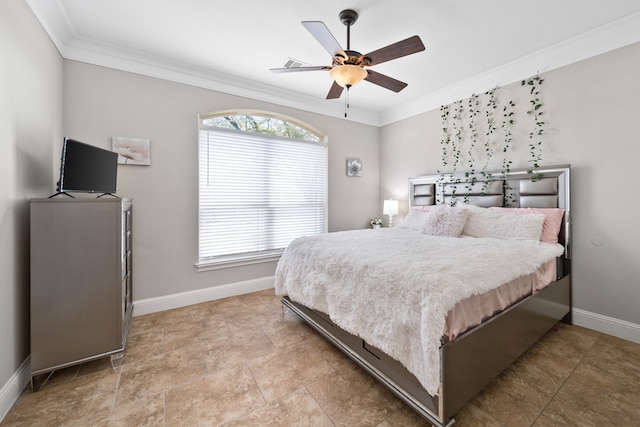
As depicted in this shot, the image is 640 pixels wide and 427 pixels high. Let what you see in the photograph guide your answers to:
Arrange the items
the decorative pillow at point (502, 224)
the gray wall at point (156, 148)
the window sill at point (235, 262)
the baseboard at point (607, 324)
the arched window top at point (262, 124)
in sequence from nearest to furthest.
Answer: the baseboard at point (607, 324) → the decorative pillow at point (502, 224) → the gray wall at point (156, 148) → the window sill at point (235, 262) → the arched window top at point (262, 124)

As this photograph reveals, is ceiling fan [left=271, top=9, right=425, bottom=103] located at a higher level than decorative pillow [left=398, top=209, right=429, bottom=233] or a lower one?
higher

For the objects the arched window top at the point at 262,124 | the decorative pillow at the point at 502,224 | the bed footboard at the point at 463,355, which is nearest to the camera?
the bed footboard at the point at 463,355

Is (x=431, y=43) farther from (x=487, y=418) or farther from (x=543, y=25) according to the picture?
(x=487, y=418)

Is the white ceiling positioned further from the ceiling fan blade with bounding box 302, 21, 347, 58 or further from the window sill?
the window sill

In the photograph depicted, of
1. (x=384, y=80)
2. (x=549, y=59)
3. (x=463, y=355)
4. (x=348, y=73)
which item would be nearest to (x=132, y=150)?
(x=348, y=73)

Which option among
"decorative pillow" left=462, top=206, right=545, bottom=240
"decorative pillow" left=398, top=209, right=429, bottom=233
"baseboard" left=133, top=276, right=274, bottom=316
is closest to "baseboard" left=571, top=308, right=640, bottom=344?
"decorative pillow" left=462, top=206, right=545, bottom=240

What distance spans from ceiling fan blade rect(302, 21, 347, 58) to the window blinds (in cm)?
182

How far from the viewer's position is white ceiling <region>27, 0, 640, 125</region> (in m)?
2.06

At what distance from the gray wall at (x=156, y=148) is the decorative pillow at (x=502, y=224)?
113 inches

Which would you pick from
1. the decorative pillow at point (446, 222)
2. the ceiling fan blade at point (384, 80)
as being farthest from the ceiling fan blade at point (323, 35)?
the decorative pillow at point (446, 222)

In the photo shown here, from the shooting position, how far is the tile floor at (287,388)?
142 centimetres

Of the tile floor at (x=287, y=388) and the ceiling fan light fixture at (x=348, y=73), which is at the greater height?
the ceiling fan light fixture at (x=348, y=73)

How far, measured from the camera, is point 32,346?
5.32 ft

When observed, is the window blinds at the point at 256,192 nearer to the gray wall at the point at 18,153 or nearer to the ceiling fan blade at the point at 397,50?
the gray wall at the point at 18,153
